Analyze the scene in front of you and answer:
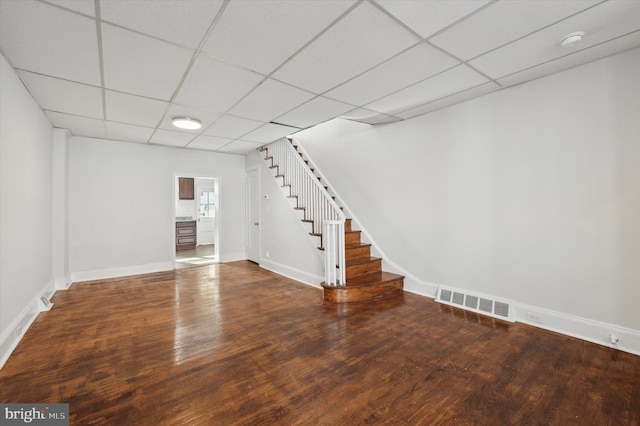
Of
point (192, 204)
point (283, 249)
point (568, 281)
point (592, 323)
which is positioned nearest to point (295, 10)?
point (568, 281)

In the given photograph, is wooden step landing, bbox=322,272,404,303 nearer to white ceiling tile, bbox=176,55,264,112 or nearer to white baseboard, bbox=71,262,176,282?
white ceiling tile, bbox=176,55,264,112

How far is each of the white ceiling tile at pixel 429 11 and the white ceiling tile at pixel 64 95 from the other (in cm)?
315

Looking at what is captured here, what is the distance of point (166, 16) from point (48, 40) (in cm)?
108

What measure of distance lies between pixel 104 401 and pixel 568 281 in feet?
13.5

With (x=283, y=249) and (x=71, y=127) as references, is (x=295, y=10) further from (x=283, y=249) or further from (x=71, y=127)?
(x=71, y=127)

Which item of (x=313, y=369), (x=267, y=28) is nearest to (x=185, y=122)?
(x=267, y=28)

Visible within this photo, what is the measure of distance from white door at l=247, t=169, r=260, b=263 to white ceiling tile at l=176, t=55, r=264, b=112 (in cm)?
294

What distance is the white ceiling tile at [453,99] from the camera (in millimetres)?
3079

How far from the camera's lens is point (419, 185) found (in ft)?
13.0

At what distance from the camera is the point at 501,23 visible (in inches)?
77.1

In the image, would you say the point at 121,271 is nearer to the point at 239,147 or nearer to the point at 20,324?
the point at 20,324

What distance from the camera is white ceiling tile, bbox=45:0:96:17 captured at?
1.70 m

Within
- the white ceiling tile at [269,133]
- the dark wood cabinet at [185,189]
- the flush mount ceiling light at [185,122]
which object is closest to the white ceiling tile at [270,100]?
the white ceiling tile at [269,133]

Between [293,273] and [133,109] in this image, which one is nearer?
[133,109]
